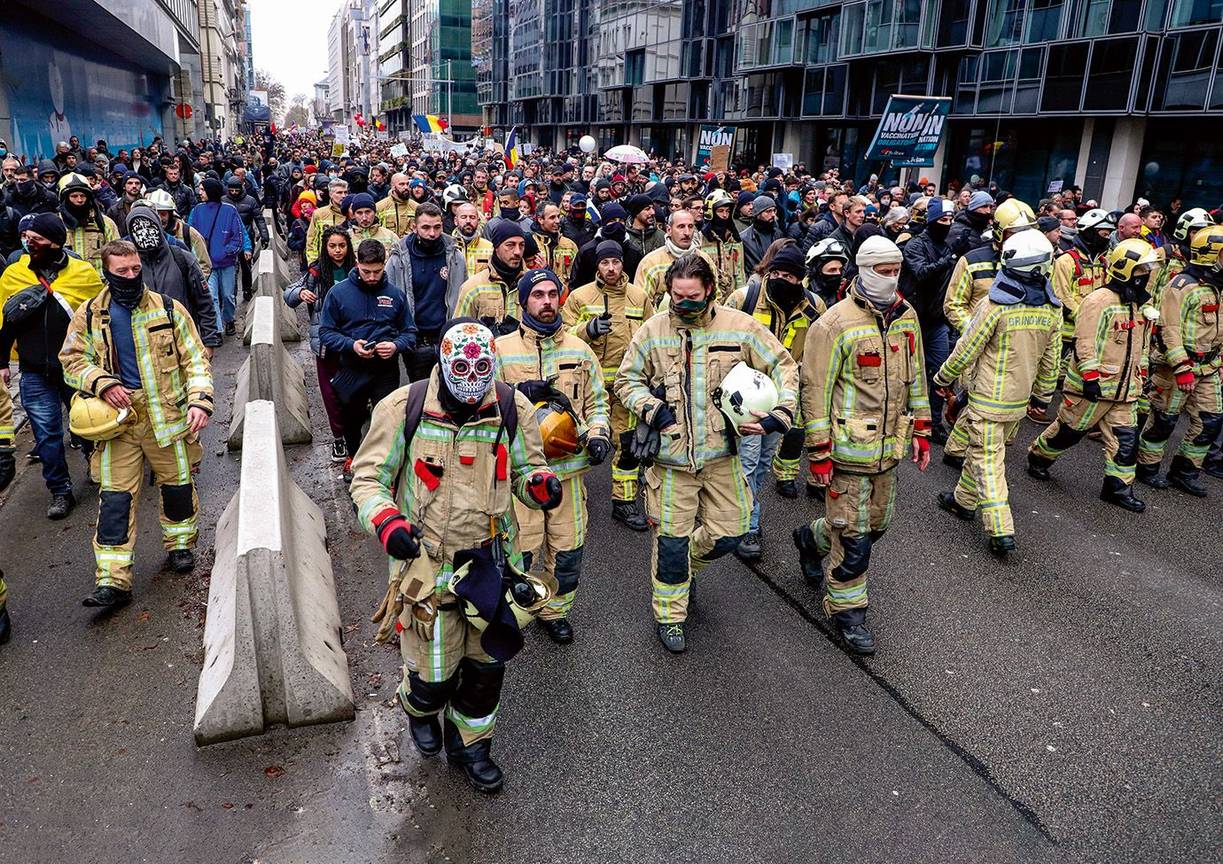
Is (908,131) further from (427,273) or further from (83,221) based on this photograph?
(83,221)

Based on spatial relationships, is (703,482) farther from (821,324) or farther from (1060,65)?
(1060,65)

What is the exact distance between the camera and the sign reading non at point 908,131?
15.6m

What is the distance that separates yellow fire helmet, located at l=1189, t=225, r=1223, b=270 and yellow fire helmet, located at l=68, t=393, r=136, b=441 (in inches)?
318

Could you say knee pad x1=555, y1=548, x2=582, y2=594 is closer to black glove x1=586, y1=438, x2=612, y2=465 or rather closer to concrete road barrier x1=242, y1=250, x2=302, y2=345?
black glove x1=586, y1=438, x2=612, y2=465

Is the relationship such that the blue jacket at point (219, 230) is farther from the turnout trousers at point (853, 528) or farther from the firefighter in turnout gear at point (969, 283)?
the turnout trousers at point (853, 528)

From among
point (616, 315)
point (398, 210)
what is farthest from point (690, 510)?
point (398, 210)

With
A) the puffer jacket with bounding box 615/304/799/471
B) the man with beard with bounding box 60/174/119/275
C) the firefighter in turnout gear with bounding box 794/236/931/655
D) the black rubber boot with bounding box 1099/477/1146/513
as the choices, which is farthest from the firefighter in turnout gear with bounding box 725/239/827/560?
the man with beard with bounding box 60/174/119/275

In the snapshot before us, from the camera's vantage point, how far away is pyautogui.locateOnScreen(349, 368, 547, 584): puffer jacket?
11.5ft

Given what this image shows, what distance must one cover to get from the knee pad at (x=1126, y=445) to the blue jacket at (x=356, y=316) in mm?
5684

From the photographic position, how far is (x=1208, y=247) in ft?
24.0

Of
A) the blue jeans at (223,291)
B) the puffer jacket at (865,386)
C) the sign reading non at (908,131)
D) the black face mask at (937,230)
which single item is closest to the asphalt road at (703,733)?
the puffer jacket at (865,386)

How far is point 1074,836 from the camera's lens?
3.61 m

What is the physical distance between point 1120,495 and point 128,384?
7.37 meters

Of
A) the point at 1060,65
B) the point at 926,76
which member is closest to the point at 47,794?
the point at 1060,65
